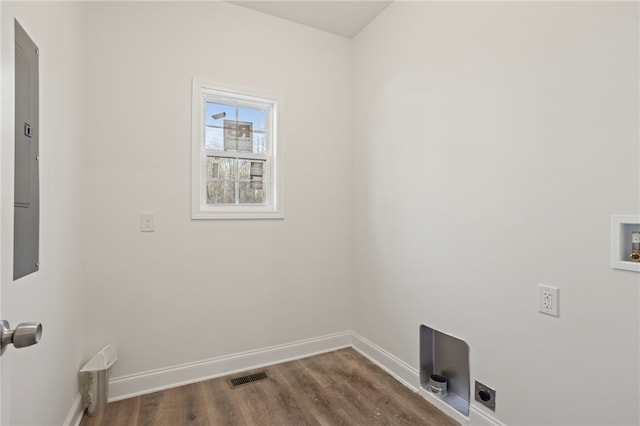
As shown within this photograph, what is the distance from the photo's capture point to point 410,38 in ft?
7.52

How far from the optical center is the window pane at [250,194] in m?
2.63


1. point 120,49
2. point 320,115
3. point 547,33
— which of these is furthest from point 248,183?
point 547,33

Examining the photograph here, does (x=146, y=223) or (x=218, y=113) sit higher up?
(x=218, y=113)

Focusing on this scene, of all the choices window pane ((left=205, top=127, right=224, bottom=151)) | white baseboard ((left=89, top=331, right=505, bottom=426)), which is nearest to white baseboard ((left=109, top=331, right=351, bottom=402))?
white baseboard ((left=89, top=331, right=505, bottom=426))

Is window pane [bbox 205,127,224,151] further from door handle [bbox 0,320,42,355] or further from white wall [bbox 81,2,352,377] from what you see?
door handle [bbox 0,320,42,355]

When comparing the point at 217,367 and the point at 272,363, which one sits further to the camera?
the point at 272,363

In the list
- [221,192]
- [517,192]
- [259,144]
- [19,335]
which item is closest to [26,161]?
[19,335]

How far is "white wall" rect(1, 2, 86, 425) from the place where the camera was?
111 cm

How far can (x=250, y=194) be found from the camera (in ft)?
8.74

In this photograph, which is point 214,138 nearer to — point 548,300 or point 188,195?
point 188,195

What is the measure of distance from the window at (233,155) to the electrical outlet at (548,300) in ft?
5.93

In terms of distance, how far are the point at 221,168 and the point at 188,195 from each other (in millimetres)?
372

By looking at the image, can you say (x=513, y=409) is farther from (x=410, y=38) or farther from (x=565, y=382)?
(x=410, y=38)

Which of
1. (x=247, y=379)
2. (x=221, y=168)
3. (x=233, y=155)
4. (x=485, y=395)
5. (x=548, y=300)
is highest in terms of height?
(x=233, y=155)
